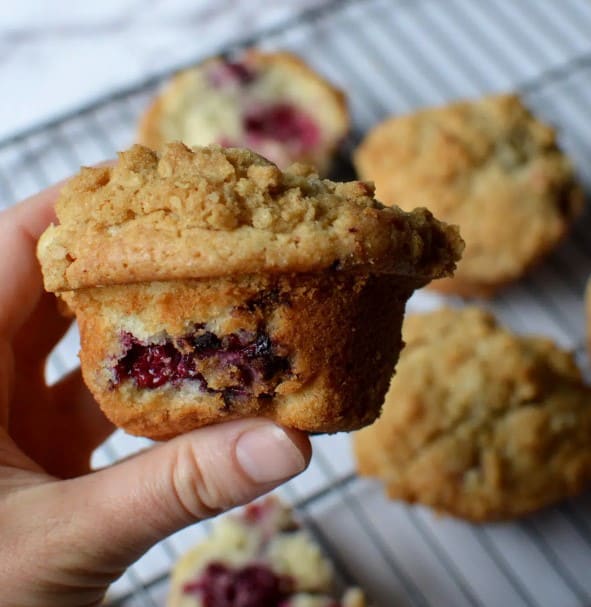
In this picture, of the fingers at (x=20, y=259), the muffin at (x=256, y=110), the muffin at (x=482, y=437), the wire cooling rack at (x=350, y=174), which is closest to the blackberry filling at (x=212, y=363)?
the fingers at (x=20, y=259)

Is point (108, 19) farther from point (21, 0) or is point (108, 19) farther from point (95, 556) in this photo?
point (95, 556)

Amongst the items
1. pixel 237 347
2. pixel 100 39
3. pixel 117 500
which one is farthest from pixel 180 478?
pixel 100 39

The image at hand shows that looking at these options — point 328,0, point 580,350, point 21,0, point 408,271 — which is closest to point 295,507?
point 580,350

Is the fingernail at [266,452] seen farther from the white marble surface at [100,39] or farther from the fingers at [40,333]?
the white marble surface at [100,39]

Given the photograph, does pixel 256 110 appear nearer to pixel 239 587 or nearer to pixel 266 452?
pixel 239 587

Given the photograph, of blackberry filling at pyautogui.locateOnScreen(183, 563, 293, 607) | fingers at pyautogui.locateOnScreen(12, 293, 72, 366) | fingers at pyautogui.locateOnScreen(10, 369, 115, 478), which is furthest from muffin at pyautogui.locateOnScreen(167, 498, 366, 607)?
fingers at pyautogui.locateOnScreen(12, 293, 72, 366)

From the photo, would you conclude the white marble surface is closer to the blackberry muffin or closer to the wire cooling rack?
the wire cooling rack
